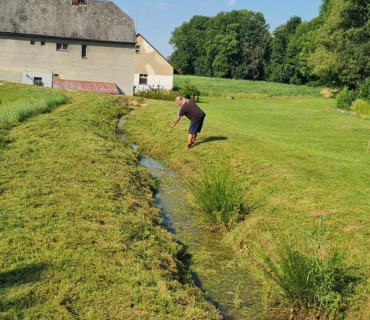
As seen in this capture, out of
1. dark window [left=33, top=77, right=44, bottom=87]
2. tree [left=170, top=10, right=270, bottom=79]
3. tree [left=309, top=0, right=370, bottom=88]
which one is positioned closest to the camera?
tree [left=309, top=0, right=370, bottom=88]

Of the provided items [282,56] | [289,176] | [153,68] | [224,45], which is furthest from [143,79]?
[224,45]

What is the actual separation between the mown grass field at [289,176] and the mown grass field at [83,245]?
1811 mm

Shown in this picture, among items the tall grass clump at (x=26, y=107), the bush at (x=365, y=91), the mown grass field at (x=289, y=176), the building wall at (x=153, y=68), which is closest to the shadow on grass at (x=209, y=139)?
the mown grass field at (x=289, y=176)

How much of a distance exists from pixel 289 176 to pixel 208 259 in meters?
3.99

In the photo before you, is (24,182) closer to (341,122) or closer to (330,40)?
(341,122)

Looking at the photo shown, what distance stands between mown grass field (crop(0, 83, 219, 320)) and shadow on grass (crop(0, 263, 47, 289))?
Answer: 0.01 m

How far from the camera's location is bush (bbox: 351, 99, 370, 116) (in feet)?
95.9

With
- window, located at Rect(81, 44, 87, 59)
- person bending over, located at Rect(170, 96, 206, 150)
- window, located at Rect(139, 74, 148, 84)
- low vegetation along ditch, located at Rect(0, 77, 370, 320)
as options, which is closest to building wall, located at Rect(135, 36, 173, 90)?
window, located at Rect(139, 74, 148, 84)

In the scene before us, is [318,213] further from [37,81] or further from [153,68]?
[153,68]

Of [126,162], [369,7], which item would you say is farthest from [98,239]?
[369,7]

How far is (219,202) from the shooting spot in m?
9.87

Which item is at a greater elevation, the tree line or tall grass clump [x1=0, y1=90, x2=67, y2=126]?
the tree line

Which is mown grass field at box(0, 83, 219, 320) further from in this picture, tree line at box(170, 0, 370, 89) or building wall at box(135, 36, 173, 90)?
tree line at box(170, 0, 370, 89)

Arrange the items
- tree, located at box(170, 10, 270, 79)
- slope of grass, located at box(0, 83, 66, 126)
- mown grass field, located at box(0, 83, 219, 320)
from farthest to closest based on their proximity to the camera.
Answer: tree, located at box(170, 10, 270, 79), slope of grass, located at box(0, 83, 66, 126), mown grass field, located at box(0, 83, 219, 320)
